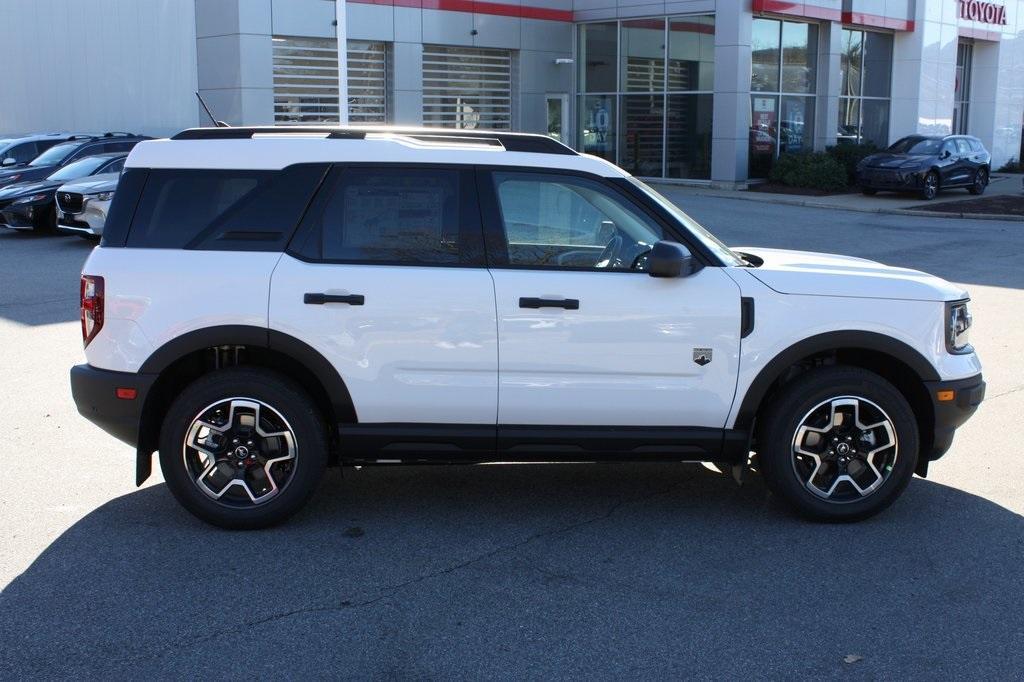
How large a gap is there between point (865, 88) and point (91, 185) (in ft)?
82.3

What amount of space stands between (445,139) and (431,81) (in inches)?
989

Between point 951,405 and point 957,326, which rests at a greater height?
point 957,326

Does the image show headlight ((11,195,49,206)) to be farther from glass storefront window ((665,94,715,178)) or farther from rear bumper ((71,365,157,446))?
glass storefront window ((665,94,715,178))

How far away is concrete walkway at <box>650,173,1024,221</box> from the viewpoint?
2469 centimetres

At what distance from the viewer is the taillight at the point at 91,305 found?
5230mm

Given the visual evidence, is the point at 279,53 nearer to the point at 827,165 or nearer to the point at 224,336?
the point at 827,165

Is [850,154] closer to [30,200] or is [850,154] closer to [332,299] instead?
[30,200]

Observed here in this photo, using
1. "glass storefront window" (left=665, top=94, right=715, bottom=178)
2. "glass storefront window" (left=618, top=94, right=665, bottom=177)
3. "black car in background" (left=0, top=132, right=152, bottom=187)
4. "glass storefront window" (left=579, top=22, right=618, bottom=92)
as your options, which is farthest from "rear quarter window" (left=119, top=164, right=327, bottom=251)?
"glass storefront window" (left=579, top=22, right=618, bottom=92)

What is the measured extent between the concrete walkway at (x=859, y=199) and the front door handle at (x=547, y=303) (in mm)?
21115

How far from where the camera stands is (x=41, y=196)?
18203 millimetres

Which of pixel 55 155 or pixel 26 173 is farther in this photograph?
pixel 55 155

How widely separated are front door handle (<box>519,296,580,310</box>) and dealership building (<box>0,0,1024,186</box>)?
22.1 metres

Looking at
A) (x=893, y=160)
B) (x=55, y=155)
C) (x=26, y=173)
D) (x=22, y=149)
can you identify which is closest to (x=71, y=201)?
(x=26, y=173)

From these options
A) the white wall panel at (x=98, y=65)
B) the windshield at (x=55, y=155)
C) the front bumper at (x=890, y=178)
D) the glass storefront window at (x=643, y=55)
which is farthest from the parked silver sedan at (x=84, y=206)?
the front bumper at (x=890, y=178)
